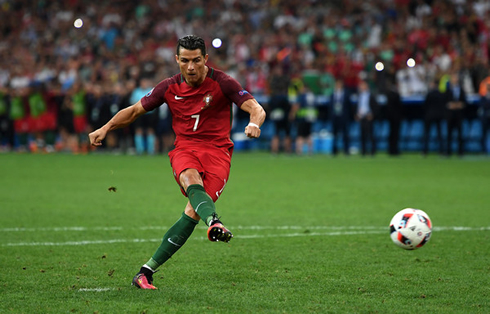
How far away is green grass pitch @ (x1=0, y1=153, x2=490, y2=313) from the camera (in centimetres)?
498

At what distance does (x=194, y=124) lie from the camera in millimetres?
5785

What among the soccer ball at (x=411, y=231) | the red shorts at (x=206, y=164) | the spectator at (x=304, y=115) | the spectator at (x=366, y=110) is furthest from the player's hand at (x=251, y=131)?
the spectator at (x=304, y=115)

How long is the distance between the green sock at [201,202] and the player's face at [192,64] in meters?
0.87

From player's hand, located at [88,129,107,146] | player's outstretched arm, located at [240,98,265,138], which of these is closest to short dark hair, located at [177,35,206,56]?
player's outstretched arm, located at [240,98,265,138]

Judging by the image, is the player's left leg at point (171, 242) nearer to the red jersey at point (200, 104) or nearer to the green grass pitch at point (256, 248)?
the green grass pitch at point (256, 248)

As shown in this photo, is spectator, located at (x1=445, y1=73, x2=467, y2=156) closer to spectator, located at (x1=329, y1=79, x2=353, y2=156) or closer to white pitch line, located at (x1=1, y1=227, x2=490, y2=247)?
spectator, located at (x1=329, y1=79, x2=353, y2=156)

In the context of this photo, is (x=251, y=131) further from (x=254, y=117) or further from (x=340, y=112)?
(x=340, y=112)

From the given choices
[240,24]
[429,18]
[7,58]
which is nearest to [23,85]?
[7,58]

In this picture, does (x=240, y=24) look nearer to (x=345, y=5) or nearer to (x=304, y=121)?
(x=345, y=5)

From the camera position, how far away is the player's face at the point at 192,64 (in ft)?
18.0

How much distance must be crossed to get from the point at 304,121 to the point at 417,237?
16.4 meters

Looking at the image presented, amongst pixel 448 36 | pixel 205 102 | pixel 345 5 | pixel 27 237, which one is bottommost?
pixel 27 237

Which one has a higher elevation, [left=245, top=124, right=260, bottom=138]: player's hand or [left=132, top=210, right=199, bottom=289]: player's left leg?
[left=245, top=124, right=260, bottom=138]: player's hand

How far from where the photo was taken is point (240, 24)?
1174 inches
